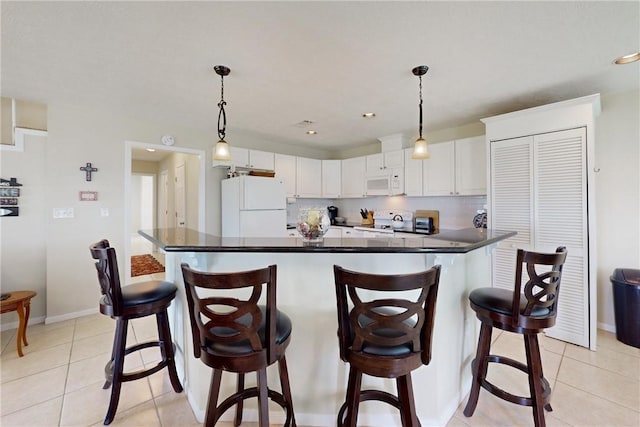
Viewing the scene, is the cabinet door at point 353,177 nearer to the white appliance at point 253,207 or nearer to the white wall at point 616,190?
the white appliance at point 253,207

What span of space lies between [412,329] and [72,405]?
2266 mm

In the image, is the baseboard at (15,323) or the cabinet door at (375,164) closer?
the baseboard at (15,323)

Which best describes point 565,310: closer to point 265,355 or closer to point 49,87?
point 265,355

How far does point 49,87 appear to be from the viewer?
2629 mm

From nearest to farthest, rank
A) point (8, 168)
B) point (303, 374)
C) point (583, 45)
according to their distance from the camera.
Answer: point (303, 374)
point (583, 45)
point (8, 168)

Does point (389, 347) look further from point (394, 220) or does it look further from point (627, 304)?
point (394, 220)

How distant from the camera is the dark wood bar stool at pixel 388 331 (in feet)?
3.70

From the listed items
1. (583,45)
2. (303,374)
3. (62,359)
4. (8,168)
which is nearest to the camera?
(303,374)

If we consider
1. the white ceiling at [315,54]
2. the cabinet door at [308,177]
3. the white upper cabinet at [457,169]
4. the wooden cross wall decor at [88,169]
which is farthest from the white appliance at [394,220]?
the wooden cross wall decor at [88,169]

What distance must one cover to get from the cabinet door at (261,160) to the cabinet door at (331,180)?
1140 mm

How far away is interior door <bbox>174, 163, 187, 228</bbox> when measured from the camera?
5.04m

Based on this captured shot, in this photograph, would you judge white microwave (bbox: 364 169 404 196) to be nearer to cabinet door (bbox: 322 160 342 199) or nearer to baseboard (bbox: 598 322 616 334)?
cabinet door (bbox: 322 160 342 199)

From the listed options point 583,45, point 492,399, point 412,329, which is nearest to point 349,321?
point 412,329

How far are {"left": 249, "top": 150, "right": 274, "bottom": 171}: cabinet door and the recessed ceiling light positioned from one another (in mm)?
3966
